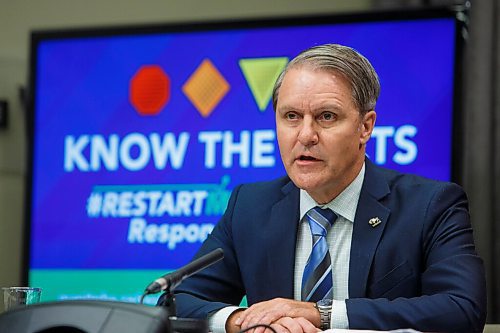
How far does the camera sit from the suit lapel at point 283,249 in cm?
241

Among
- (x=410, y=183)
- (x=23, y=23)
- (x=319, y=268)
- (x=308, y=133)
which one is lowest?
(x=319, y=268)

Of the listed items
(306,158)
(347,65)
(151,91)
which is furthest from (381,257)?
(151,91)

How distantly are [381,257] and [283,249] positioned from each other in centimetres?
27

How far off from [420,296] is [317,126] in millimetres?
507

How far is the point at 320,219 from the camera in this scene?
243 centimetres

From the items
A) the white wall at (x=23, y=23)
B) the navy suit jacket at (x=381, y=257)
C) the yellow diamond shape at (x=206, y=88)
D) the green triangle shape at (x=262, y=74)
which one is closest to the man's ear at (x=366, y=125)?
the navy suit jacket at (x=381, y=257)

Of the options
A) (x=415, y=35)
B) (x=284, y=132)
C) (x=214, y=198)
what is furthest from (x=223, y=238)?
(x=415, y=35)

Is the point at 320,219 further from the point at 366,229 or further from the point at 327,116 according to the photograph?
the point at 327,116

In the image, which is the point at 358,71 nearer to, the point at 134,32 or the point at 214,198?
the point at 214,198

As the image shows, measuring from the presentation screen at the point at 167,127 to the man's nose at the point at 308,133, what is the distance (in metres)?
1.50

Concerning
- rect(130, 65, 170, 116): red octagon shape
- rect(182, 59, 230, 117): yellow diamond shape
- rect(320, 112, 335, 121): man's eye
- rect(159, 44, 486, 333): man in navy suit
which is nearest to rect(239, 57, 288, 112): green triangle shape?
rect(182, 59, 230, 117): yellow diamond shape

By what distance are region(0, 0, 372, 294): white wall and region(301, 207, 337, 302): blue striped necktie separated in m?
2.18

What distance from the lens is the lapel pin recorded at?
238cm

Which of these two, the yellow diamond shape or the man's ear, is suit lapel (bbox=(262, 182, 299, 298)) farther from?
the yellow diamond shape
